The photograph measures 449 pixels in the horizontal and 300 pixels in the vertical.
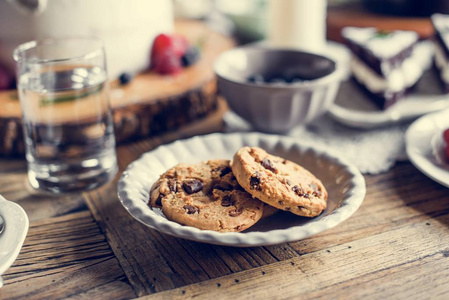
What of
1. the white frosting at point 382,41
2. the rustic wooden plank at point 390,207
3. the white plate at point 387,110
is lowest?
the rustic wooden plank at point 390,207

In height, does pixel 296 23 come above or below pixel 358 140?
above

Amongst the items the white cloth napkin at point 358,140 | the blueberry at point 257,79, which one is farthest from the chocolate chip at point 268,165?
the blueberry at point 257,79

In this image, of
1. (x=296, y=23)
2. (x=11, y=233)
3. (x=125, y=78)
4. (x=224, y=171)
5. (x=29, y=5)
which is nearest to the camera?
(x=11, y=233)

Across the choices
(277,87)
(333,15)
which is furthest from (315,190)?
(333,15)

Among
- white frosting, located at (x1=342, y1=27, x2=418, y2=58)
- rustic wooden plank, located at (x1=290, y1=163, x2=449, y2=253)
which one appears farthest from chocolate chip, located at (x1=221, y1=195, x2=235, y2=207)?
white frosting, located at (x1=342, y1=27, x2=418, y2=58)

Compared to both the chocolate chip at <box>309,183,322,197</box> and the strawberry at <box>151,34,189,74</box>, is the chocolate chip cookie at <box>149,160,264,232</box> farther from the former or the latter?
the strawberry at <box>151,34,189,74</box>

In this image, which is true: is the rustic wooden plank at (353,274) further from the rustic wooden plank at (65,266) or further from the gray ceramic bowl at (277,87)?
the gray ceramic bowl at (277,87)

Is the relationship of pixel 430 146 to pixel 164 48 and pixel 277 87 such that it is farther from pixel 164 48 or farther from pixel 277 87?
pixel 164 48
